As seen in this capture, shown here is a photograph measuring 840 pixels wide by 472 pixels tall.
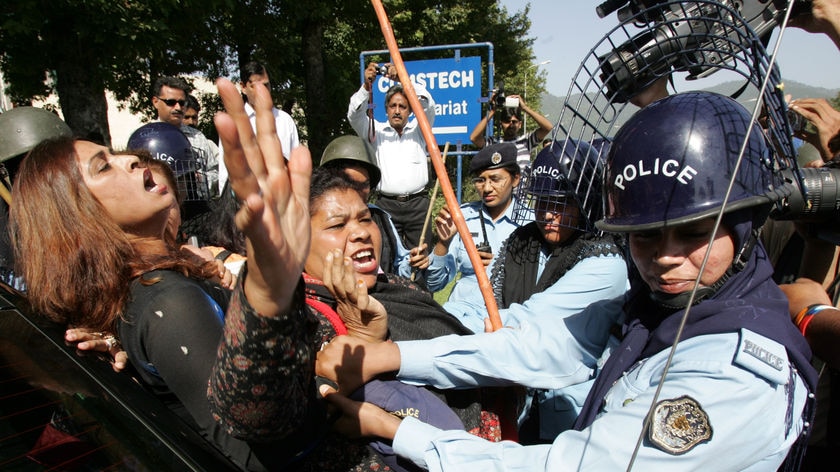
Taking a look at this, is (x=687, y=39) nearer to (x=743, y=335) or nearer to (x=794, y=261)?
(x=743, y=335)

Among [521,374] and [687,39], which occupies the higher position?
[687,39]

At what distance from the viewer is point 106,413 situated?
4.14 feet

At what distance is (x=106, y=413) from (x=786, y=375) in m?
1.57

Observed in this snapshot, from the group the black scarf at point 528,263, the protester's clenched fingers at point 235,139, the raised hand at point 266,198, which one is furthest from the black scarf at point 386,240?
the protester's clenched fingers at point 235,139

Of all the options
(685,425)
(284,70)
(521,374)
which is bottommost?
(521,374)

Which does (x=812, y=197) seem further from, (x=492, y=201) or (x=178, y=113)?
(x=178, y=113)

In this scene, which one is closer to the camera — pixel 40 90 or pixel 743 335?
pixel 743 335

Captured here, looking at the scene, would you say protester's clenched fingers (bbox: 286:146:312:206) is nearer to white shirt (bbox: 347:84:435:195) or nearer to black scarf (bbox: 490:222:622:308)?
black scarf (bbox: 490:222:622:308)

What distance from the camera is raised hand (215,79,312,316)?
95 centimetres

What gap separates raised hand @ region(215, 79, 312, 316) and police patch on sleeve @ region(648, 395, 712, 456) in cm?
83

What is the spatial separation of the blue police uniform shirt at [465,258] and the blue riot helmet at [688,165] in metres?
1.74

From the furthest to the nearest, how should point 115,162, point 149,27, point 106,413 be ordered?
point 149,27 < point 115,162 < point 106,413

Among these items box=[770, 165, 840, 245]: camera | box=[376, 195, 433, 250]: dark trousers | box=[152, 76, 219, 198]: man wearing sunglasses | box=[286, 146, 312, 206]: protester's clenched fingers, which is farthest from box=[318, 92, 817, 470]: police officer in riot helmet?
box=[152, 76, 219, 198]: man wearing sunglasses

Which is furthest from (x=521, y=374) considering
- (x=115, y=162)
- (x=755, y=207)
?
(x=115, y=162)
